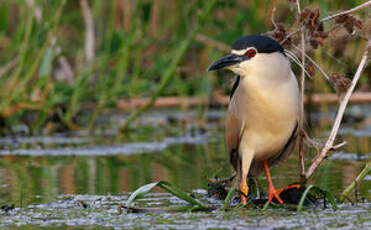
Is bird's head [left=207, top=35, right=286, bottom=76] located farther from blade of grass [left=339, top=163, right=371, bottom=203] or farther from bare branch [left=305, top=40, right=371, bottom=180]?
blade of grass [left=339, top=163, right=371, bottom=203]

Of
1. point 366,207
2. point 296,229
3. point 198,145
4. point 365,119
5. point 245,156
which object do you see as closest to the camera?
point 296,229

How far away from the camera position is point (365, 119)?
9.57 metres

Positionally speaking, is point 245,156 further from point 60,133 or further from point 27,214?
point 60,133

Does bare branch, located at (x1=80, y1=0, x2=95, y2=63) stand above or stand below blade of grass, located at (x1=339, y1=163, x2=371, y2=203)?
above

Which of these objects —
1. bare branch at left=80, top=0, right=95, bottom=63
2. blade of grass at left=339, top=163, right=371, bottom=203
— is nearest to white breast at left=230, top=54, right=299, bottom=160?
blade of grass at left=339, top=163, right=371, bottom=203

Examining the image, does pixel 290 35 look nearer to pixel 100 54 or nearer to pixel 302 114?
pixel 302 114

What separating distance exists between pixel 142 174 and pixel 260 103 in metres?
1.67

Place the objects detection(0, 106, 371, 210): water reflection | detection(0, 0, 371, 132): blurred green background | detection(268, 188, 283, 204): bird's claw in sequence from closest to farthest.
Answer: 1. detection(268, 188, 283, 204): bird's claw
2. detection(0, 106, 371, 210): water reflection
3. detection(0, 0, 371, 132): blurred green background

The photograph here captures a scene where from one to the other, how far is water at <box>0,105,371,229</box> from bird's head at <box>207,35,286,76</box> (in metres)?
0.69

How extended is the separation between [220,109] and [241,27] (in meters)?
2.69

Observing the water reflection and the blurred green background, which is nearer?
the water reflection

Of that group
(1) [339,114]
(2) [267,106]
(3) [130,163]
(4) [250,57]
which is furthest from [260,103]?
(3) [130,163]

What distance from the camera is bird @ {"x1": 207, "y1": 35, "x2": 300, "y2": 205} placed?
4176mm

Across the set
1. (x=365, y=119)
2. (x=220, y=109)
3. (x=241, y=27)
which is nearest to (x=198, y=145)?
(x=241, y=27)
